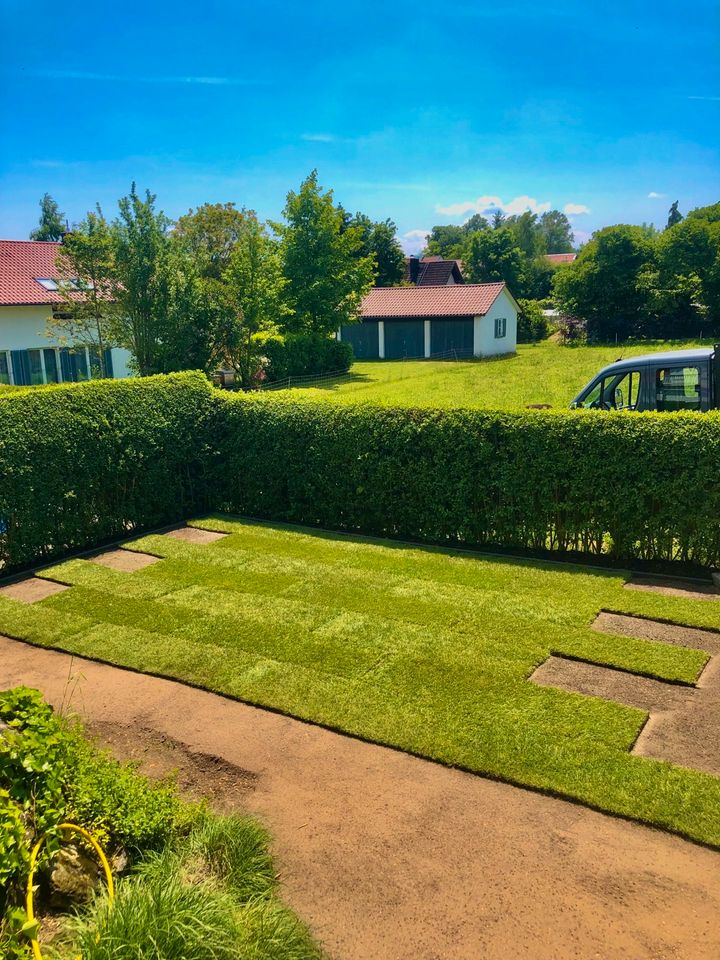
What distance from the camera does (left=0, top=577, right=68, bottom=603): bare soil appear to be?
9.96 m

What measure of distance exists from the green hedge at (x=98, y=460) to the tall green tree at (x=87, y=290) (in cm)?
1369

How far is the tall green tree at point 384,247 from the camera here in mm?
56406

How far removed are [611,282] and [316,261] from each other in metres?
21.1

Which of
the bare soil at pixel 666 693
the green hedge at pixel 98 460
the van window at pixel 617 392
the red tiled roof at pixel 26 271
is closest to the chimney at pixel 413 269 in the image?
the red tiled roof at pixel 26 271

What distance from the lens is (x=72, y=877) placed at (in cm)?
434

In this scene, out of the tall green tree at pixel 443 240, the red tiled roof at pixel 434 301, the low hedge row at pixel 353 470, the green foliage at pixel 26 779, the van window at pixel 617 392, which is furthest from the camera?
the tall green tree at pixel 443 240

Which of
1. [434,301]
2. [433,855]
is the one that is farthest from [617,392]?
[434,301]

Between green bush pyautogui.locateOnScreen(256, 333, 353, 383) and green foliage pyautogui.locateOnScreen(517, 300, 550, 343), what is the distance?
62.2 ft

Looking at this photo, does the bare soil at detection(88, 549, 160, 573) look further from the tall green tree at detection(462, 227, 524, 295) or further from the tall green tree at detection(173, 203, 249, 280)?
the tall green tree at detection(462, 227, 524, 295)

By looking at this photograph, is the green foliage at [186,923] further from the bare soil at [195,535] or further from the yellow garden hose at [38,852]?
the bare soil at [195,535]

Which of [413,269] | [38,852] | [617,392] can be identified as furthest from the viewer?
[413,269]

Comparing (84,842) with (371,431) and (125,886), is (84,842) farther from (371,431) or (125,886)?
(371,431)

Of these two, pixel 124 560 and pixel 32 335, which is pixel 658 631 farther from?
pixel 32 335

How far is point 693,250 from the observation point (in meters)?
45.7
